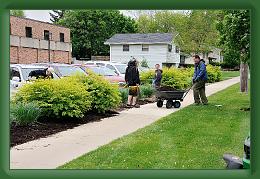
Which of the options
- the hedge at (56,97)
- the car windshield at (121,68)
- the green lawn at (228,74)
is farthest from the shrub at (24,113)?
the green lawn at (228,74)

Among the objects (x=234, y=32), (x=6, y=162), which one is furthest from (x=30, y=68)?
(x=6, y=162)

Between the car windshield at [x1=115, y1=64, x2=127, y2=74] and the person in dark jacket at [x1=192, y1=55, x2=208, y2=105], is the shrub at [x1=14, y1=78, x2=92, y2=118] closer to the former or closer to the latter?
the person in dark jacket at [x1=192, y1=55, x2=208, y2=105]

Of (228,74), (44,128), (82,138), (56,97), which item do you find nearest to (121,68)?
(56,97)

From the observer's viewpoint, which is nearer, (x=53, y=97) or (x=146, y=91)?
(x=53, y=97)

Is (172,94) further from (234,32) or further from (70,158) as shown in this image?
(70,158)

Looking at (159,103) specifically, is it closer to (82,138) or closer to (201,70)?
(201,70)

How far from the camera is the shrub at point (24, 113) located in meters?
7.85

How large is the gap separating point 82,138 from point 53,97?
190 centimetres

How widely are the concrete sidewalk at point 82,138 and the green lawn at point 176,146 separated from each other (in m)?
0.25

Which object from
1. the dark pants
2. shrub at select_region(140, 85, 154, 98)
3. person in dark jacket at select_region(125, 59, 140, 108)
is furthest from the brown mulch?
shrub at select_region(140, 85, 154, 98)

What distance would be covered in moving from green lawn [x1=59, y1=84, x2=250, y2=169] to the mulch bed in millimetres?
1564

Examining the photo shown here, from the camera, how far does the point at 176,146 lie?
5.03 m

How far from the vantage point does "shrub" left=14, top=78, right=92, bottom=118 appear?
8750 millimetres
